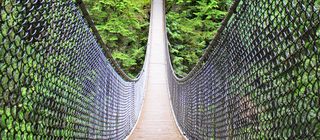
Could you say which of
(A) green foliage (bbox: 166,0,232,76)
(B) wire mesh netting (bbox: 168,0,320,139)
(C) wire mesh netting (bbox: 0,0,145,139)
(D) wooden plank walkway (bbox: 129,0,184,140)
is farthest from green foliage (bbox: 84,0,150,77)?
(C) wire mesh netting (bbox: 0,0,145,139)

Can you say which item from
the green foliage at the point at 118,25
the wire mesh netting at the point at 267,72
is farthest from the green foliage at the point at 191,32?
the wire mesh netting at the point at 267,72

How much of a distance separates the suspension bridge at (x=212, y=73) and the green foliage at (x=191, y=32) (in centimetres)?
642

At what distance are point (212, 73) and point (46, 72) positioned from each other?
1223mm

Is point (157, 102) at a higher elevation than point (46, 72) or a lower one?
higher

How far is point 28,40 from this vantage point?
94 cm

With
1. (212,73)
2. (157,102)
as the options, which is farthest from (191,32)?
(212,73)

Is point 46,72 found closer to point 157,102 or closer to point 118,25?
point 157,102

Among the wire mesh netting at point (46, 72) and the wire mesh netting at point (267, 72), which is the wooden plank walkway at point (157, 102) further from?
the wire mesh netting at point (46, 72)

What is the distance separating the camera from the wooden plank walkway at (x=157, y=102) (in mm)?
3889

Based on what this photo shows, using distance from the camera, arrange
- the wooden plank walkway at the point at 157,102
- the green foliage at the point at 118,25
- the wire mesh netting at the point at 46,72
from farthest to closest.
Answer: the green foliage at the point at 118,25 → the wooden plank walkway at the point at 157,102 → the wire mesh netting at the point at 46,72

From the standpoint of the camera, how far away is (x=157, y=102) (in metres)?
5.71

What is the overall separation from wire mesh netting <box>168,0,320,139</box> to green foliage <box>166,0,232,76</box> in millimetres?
6391

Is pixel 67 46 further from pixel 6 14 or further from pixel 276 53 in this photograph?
pixel 276 53

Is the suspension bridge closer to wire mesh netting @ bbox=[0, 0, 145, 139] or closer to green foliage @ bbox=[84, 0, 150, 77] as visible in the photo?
wire mesh netting @ bbox=[0, 0, 145, 139]
